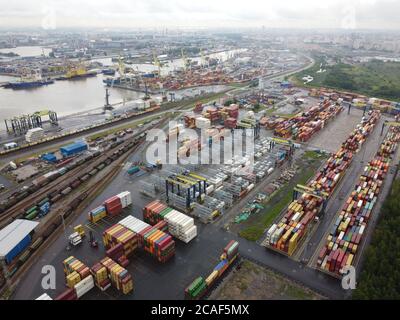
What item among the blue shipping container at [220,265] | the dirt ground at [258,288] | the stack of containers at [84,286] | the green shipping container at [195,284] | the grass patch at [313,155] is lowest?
the dirt ground at [258,288]

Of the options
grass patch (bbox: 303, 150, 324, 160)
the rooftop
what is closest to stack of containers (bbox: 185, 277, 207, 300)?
the rooftop

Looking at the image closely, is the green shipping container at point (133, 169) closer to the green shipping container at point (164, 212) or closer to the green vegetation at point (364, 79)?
the green shipping container at point (164, 212)

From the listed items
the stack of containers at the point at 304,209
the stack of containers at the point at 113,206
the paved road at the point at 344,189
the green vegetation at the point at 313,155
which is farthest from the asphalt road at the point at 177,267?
the green vegetation at the point at 313,155

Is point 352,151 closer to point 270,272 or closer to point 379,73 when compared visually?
point 270,272

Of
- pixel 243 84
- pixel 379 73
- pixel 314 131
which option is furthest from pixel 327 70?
pixel 314 131

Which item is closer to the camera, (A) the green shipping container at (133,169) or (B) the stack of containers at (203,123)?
(A) the green shipping container at (133,169)

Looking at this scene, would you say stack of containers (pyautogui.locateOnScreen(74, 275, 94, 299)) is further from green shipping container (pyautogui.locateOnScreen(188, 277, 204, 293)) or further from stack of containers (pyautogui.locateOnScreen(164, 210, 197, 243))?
stack of containers (pyautogui.locateOnScreen(164, 210, 197, 243))
